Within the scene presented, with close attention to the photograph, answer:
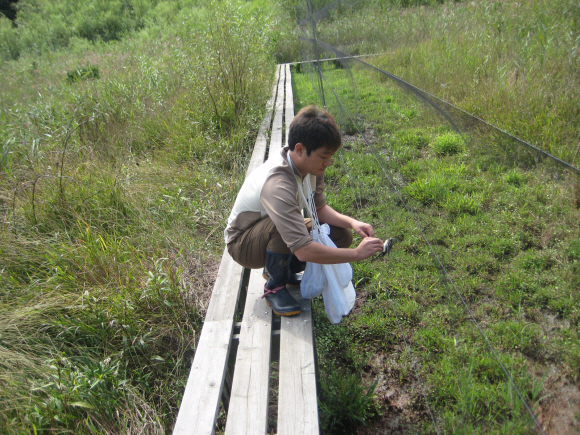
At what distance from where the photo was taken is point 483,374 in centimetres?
111

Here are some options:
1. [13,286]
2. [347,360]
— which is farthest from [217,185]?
[347,360]

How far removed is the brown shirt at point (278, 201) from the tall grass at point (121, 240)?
2.35ft

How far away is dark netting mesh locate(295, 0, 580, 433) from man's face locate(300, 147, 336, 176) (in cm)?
38

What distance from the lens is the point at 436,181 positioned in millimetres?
1739

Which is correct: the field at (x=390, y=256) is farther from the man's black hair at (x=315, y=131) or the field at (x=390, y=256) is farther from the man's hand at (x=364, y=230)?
the man's black hair at (x=315, y=131)

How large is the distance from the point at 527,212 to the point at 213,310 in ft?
5.33

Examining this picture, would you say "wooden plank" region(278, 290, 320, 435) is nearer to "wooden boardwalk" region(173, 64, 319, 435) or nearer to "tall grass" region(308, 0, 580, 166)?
"wooden boardwalk" region(173, 64, 319, 435)

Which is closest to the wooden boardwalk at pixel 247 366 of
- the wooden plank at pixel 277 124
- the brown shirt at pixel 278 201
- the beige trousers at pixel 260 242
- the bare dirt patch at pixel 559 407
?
the brown shirt at pixel 278 201

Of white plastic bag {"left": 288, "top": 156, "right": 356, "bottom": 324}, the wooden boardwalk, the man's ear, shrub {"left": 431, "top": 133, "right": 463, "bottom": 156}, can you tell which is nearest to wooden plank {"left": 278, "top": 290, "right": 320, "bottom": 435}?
the wooden boardwalk

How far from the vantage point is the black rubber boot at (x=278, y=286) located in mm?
2156

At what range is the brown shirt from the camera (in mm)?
1866

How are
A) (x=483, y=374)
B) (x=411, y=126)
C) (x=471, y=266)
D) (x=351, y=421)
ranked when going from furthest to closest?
(x=411, y=126) < (x=351, y=421) < (x=471, y=266) < (x=483, y=374)

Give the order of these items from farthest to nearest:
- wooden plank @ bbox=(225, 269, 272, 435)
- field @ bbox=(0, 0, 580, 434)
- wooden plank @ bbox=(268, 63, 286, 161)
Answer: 1. wooden plank @ bbox=(268, 63, 286, 161)
2. wooden plank @ bbox=(225, 269, 272, 435)
3. field @ bbox=(0, 0, 580, 434)

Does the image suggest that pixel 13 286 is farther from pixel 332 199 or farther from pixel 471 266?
pixel 471 266
